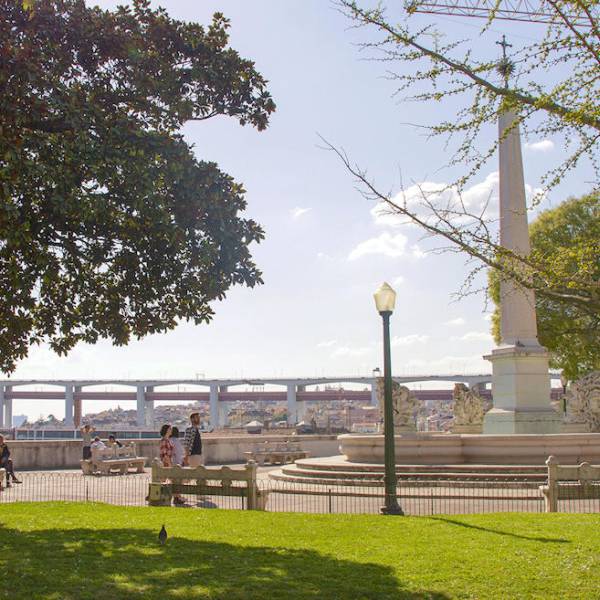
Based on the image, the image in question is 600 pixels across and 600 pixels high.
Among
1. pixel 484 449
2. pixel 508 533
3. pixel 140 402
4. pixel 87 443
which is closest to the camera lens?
pixel 508 533

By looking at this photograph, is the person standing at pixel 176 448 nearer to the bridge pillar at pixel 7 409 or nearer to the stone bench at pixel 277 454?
the stone bench at pixel 277 454

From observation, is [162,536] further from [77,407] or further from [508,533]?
[77,407]

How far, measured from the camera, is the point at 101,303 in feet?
43.2

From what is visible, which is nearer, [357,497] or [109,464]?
[357,497]

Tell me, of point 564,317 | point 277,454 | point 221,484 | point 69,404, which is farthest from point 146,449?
point 69,404

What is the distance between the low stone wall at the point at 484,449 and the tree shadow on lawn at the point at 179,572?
10.7m

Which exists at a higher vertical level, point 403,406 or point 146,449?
point 403,406

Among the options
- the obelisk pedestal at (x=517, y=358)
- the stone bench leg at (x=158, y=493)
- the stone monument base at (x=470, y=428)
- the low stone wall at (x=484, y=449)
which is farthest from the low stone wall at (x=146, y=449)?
the stone bench leg at (x=158, y=493)

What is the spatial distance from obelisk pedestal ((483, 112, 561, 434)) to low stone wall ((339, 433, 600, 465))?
252 centimetres

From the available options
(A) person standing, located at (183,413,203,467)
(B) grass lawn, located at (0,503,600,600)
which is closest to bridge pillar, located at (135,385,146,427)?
(A) person standing, located at (183,413,203,467)

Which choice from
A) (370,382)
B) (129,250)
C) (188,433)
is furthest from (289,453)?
(370,382)

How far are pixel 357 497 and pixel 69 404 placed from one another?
125 metres

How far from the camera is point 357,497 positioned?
52.4 ft

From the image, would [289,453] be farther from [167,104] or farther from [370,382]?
[370,382]
